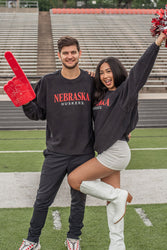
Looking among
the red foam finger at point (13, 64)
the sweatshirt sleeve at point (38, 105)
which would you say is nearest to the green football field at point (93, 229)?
the sweatshirt sleeve at point (38, 105)

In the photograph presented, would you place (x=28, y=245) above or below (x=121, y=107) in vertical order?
below

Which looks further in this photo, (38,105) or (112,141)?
(38,105)

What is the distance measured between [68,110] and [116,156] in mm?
469

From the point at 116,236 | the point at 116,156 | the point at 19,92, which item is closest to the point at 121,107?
the point at 116,156

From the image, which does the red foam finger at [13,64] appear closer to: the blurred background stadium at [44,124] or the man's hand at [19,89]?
the man's hand at [19,89]

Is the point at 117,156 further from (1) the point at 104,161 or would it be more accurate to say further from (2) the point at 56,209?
(2) the point at 56,209

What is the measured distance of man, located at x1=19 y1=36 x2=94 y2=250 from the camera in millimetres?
2383

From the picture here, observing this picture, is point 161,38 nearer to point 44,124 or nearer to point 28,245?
point 28,245

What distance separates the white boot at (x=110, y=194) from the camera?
224 cm

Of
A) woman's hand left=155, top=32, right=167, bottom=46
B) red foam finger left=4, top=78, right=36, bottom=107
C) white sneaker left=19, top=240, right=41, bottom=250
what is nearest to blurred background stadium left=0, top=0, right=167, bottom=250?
white sneaker left=19, top=240, right=41, bottom=250

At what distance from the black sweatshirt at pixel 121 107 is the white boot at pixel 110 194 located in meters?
0.24

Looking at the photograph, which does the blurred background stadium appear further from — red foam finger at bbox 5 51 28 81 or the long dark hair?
red foam finger at bbox 5 51 28 81

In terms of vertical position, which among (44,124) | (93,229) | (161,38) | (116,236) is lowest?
(44,124)

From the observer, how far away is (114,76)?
2.32 metres
